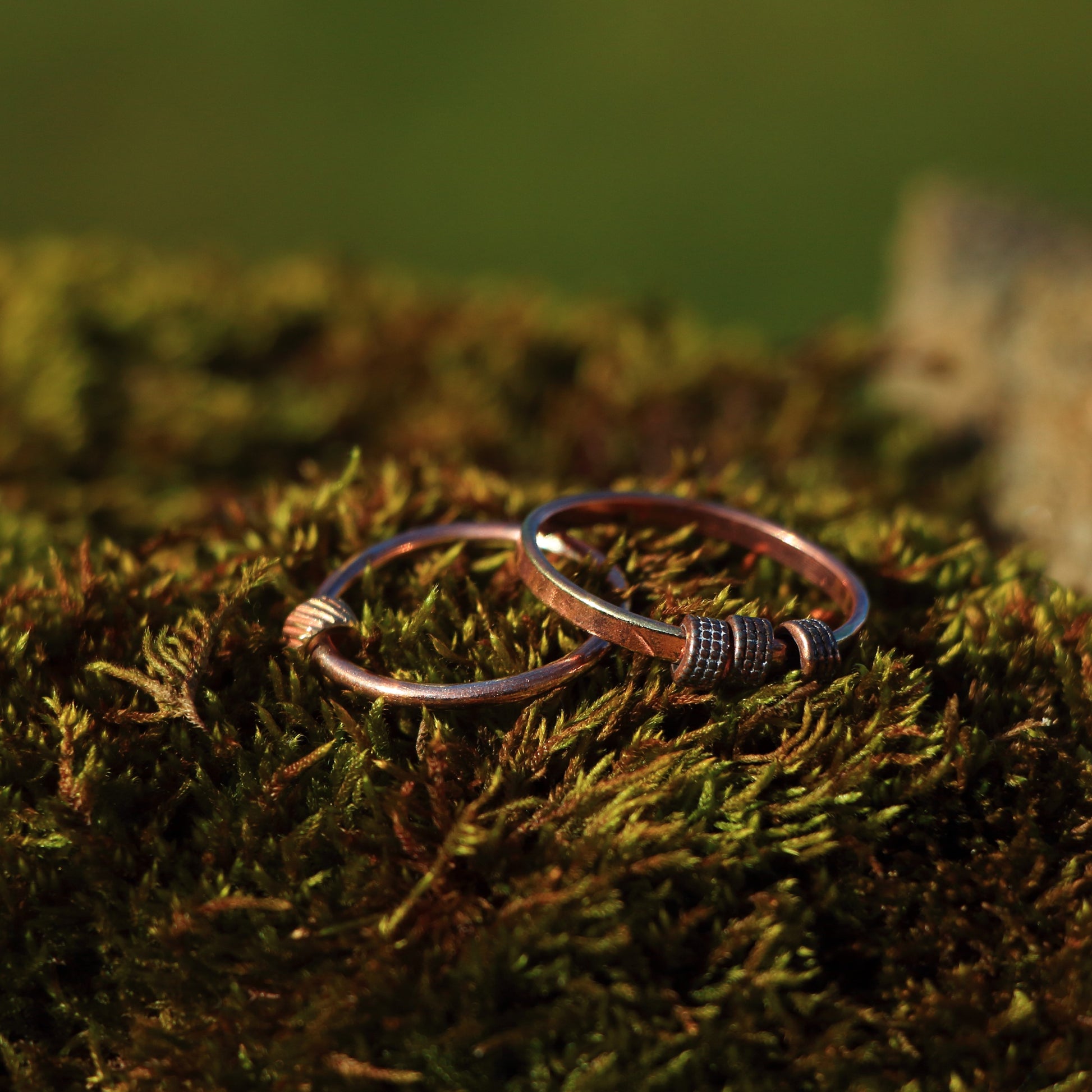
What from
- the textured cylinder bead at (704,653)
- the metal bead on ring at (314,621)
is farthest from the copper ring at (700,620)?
the metal bead on ring at (314,621)

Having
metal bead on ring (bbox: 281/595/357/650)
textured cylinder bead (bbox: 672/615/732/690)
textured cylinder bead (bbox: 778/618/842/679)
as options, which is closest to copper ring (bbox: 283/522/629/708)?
metal bead on ring (bbox: 281/595/357/650)

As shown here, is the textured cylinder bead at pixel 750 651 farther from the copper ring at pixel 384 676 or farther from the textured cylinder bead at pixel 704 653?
the copper ring at pixel 384 676

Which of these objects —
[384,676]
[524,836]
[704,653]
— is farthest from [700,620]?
[384,676]

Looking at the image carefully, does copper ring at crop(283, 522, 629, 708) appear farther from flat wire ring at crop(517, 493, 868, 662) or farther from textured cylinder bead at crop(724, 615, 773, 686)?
textured cylinder bead at crop(724, 615, 773, 686)

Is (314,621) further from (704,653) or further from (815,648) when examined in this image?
(815,648)

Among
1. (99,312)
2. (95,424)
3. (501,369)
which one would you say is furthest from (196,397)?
(501,369)

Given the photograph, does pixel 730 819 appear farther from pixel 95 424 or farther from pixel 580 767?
pixel 95 424

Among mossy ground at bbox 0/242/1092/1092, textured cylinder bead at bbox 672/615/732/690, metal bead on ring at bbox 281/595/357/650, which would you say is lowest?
mossy ground at bbox 0/242/1092/1092
